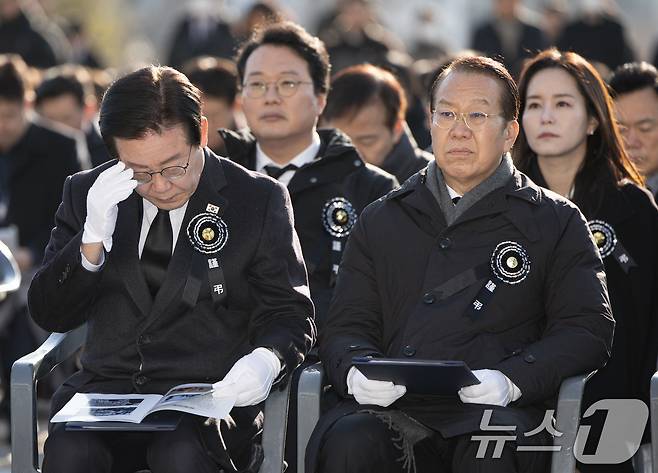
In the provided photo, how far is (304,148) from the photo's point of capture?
19.1 feet

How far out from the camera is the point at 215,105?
7426 millimetres

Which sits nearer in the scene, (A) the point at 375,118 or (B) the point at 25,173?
(A) the point at 375,118

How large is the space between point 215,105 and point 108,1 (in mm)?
30496

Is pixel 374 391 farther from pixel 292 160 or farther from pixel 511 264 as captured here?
pixel 292 160

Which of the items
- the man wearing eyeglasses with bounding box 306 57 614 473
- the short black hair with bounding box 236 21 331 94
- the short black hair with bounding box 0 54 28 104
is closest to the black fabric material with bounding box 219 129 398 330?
the short black hair with bounding box 236 21 331 94

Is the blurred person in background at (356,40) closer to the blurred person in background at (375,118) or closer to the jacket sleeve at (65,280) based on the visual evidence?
the blurred person in background at (375,118)

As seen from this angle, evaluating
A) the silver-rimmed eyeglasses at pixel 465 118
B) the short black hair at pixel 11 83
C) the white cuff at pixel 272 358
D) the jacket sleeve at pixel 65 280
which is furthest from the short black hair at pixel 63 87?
the white cuff at pixel 272 358

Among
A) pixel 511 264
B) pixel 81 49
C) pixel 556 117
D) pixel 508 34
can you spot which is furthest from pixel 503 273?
pixel 81 49

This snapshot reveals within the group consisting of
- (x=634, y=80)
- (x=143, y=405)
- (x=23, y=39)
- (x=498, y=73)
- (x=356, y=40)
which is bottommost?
(x=143, y=405)

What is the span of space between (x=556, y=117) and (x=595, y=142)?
0.65ft

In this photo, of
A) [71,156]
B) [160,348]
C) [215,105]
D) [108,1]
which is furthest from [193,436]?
[108,1]

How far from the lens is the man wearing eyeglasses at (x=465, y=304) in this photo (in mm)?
4148

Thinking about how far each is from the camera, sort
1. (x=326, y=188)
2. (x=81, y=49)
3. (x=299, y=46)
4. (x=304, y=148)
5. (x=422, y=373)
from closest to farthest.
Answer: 1. (x=422, y=373)
2. (x=326, y=188)
3. (x=304, y=148)
4. (x=299, y=46)
5. (x=81, y=49)

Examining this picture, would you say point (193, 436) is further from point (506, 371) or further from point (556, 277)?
point (556, 277)
